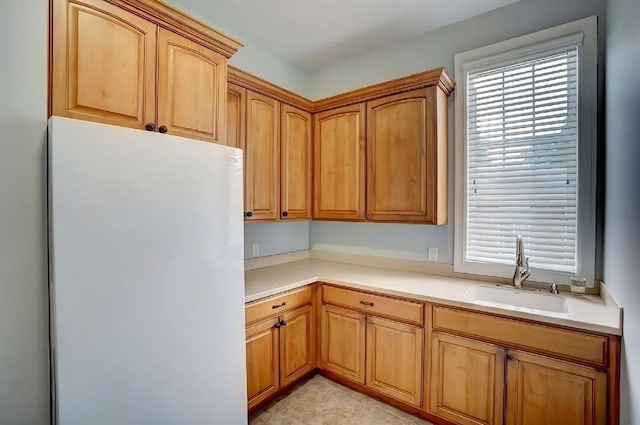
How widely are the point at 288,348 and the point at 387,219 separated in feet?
3.98

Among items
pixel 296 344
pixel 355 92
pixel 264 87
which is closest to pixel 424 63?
pixel 355 92

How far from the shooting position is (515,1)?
212 cm

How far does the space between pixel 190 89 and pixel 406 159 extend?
1517 mm

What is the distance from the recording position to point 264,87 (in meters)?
2.33

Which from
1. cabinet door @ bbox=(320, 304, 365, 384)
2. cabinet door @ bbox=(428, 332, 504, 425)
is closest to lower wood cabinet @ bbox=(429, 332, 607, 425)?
cabinet door @ bbox=(428, 332, 504, 425)

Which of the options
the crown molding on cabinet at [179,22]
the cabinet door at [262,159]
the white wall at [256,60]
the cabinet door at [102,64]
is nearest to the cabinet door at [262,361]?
the cabinet door at [262,159]

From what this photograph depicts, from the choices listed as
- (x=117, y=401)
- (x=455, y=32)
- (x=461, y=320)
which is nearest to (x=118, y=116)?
(x=117, y=401)

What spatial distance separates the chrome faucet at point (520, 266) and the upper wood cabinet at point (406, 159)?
52 cm

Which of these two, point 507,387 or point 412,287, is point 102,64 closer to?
point 412,287

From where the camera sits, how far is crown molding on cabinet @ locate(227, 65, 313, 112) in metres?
2.13

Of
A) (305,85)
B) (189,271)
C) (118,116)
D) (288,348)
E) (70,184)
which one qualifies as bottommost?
(288,348)

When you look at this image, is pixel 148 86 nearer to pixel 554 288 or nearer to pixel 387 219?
pixel 387 219

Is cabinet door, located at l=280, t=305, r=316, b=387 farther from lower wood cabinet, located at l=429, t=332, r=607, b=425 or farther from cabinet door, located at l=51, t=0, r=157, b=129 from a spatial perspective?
cabinet door, located at l=51, t=0, r=157, b=129

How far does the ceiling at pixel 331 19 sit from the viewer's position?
2.15 metres
